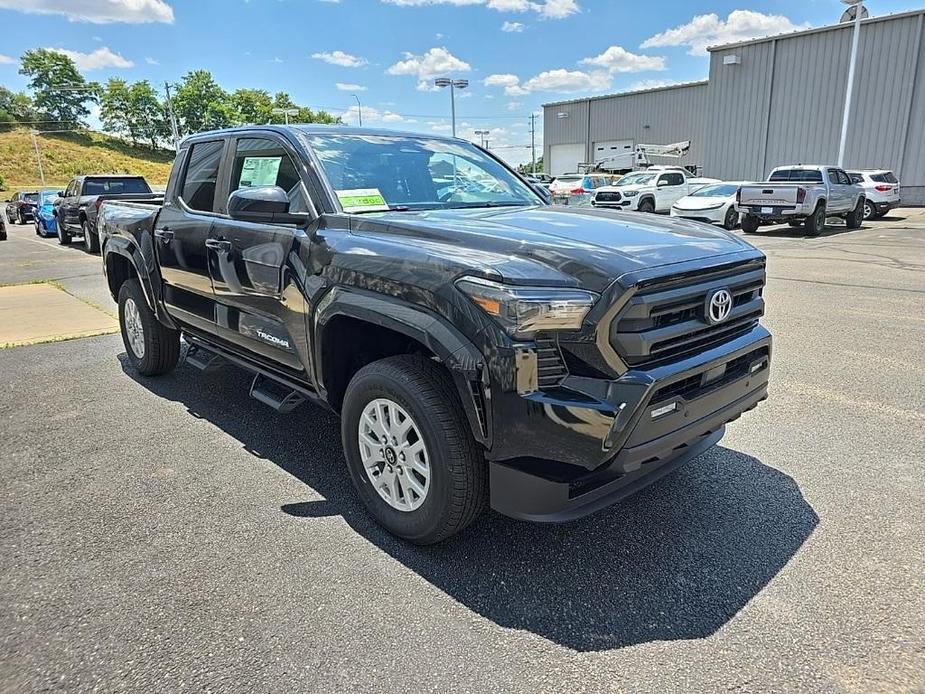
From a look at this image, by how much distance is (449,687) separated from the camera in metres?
2.18

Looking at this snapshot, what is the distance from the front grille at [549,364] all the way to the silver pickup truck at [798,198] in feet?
58.0

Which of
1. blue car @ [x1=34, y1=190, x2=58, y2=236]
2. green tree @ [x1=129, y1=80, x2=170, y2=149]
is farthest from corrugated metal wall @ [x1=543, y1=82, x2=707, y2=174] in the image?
green tree @ [x1=129, y1=80, x2=170, y2=149]

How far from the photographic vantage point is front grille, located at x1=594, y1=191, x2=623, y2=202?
2269 centimetres

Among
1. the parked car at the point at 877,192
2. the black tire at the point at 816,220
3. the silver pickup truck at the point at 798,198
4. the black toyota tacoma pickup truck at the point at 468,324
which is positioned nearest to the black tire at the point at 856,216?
the silver pickup truck at the point at 798,198

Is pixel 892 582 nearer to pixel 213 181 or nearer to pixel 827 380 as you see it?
pixel 827 380

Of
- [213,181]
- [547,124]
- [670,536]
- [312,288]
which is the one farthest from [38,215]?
[547,124]

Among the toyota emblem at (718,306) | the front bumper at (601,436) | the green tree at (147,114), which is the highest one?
the green tree at (147,114)

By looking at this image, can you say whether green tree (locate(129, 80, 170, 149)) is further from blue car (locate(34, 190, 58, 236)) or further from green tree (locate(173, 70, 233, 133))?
blue car (locate(34, 190, 58, 236))

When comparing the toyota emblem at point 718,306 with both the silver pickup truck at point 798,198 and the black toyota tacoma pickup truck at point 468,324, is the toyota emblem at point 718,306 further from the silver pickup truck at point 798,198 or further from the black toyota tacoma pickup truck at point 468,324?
the silver pickup truck at point 798,198

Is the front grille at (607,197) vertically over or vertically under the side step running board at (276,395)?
over

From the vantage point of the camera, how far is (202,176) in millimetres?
4582

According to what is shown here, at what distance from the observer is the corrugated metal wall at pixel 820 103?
28031 millimetres

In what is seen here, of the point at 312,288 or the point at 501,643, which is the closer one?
the point at 501,643

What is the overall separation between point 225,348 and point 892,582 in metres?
3.95
